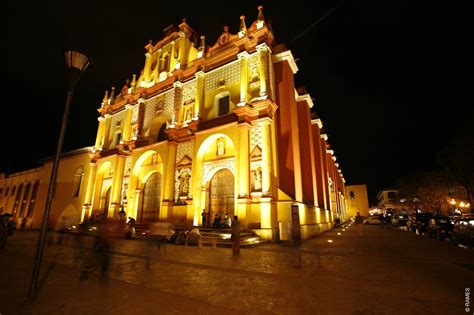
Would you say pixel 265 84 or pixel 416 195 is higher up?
pixel 265 84

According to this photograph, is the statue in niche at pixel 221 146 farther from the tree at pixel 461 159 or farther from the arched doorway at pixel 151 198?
the tree at pixel 461 159

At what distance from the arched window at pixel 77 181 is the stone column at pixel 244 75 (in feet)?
72.2

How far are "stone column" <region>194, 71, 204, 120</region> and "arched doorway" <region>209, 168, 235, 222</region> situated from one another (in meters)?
5.05

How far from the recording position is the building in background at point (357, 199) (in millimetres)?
68750

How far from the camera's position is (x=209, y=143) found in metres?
17.7

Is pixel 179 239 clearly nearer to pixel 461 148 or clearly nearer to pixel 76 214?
pixel 76 214

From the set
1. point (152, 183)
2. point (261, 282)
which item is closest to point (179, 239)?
point (261, 282)

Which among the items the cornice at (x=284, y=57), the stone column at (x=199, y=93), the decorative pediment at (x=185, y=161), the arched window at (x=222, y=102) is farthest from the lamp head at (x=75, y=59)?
the cornice at (x=284, y=57)

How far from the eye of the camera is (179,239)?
40.1ft

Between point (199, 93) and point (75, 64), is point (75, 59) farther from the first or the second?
point (199, 93)

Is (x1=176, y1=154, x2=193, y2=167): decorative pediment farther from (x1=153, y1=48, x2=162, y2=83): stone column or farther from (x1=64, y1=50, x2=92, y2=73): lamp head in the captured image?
(x1=64, y1=50, x2=92, y2=73): lamp head

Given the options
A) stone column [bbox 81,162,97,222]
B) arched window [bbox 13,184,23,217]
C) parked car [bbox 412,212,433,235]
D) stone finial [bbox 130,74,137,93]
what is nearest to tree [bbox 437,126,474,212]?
parked car [bbox 412,212,433,235]

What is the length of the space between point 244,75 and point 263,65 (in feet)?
4.87

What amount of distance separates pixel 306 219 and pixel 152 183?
13.5 m
